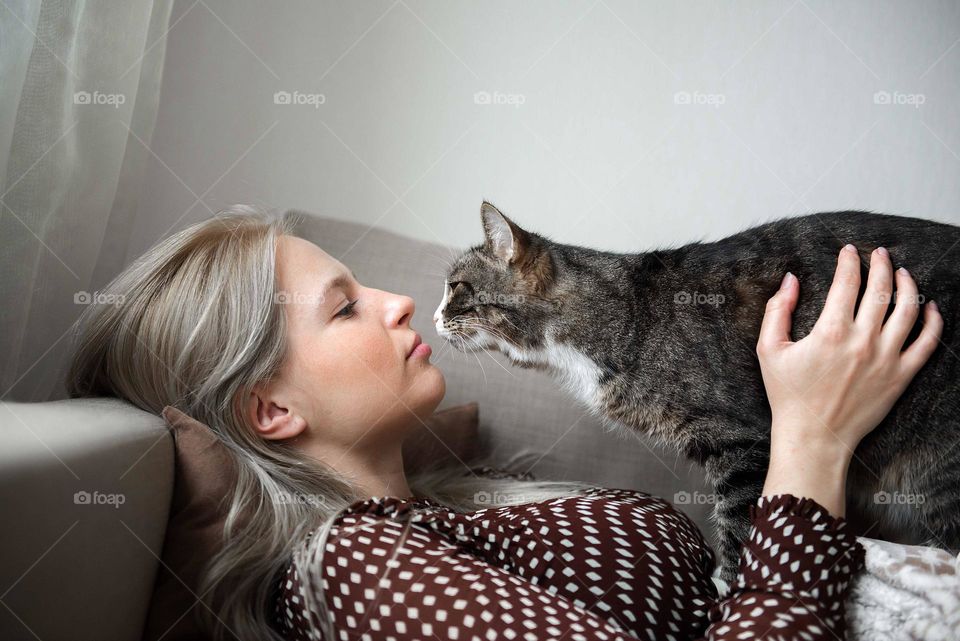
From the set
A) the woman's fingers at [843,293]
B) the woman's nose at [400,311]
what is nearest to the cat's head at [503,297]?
the woman's nose at [400,311]

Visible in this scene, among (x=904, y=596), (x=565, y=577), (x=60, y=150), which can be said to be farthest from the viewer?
(x=60, y=150)

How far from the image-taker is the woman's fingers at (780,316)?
3.75 feet

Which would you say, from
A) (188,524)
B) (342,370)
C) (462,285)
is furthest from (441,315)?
(188,524)

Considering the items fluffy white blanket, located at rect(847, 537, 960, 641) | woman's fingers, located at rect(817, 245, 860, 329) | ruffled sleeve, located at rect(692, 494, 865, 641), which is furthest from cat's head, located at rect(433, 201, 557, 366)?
fluffy white blanket, located at rect(847, 537, 960, 641)

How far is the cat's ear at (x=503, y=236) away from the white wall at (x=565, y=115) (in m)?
0.49

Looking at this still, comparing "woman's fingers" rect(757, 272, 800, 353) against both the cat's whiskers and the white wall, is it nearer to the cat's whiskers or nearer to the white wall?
the cat's whiskers

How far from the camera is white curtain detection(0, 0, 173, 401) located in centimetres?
112

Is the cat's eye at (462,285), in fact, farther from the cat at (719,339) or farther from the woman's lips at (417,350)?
the woman's lips at (417,350)

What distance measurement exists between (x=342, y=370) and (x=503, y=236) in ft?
1.39

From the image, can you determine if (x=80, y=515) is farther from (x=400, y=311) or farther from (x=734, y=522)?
(x=734, y=522)

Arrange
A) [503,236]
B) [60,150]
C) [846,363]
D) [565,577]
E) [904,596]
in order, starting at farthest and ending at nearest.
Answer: [503,236] → [60,150] → [846,363] → [565,577] → [904,596]

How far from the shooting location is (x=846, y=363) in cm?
109

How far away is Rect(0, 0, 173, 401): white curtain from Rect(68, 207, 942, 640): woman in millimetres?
134

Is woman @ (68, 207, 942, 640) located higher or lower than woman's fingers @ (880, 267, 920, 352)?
lower
